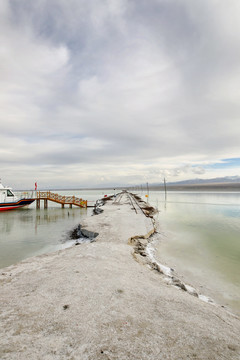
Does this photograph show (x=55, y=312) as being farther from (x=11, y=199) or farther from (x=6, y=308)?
(x=11, y=199)

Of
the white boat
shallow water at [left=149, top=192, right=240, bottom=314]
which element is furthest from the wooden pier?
shallow water at [left=149, top=192, right=240, bottom=314]

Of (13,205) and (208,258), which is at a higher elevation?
(13,205)

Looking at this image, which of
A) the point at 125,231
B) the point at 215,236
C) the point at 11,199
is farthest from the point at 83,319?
the point at 11,199

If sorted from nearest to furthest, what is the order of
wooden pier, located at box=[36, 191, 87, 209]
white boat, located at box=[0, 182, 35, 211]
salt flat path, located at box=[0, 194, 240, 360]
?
salt flat path, located at box=[0, 194, 240, 360]
white boat, located at box=[0, 182, 35, 211]
wooden pier, located at box=[36, 191, 87, 209]

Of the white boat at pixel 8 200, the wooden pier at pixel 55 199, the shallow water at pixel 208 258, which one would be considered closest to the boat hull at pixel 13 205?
the white boat at pixel 8 200

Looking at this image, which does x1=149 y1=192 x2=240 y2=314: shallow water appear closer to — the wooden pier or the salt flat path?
the salt flat path

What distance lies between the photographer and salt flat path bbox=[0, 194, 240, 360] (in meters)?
2.81

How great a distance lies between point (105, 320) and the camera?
11.4ft

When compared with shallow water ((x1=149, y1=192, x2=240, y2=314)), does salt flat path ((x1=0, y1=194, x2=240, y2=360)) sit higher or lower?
higher

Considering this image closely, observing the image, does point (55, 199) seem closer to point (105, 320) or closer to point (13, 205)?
point (13, 205)

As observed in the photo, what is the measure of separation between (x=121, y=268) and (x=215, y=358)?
3.77 m

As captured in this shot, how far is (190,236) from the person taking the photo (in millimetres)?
13203

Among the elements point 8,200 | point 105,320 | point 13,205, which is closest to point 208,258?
point 105,320

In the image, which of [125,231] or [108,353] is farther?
[125,231]
